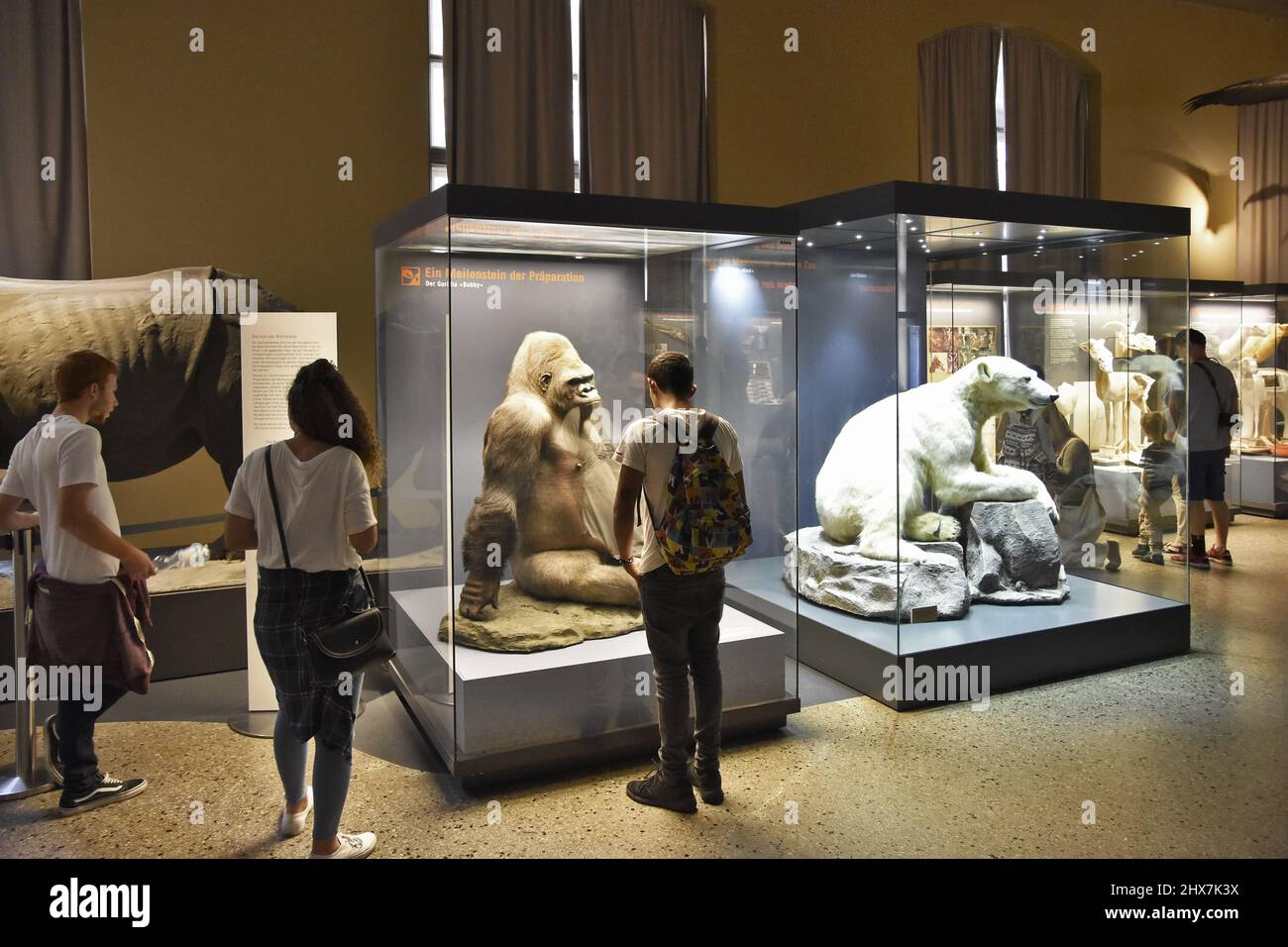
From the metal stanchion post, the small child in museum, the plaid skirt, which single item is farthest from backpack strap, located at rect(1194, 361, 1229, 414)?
the metal stanchion post

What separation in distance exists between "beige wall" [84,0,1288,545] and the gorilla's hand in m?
3.21

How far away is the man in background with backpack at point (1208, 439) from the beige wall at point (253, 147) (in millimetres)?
5961

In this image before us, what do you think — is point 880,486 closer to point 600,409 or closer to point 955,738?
point 955,738

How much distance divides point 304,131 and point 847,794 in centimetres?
550

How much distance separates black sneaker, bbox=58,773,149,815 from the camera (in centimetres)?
357

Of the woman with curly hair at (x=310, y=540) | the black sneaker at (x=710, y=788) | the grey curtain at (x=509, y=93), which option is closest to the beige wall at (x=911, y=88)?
the grey curtain at (x=509, y=93)

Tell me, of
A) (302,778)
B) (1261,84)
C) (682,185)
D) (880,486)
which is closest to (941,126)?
(682,185)

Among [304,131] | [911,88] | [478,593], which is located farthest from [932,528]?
[911,88]

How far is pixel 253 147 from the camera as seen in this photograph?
6422mm

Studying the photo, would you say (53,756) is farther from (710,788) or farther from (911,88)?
(911,88)

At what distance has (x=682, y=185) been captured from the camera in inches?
312

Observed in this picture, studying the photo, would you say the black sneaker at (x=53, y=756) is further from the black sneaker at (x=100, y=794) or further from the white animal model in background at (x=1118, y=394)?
the white animal model in background at (x=1118, y=394)

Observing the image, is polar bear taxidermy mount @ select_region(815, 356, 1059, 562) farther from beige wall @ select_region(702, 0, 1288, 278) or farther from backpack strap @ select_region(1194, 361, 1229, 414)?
beige wall @ select_region(702, 0, 1288, 278)

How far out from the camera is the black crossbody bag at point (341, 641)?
285 centimetres
